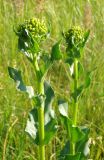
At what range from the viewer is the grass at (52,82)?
2.00 m

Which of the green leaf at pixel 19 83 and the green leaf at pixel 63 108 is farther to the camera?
the green leaf at pixel 63 108

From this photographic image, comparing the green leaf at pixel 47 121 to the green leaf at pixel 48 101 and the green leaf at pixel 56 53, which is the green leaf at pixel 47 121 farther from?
the green leaf at pixel 56 53

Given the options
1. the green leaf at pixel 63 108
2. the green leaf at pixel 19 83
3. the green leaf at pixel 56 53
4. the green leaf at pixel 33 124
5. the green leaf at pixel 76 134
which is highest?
the green leaf at pixel 56 53

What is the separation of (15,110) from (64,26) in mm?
1155

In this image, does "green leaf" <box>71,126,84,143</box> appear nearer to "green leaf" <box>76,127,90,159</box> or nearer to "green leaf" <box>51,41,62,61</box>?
"green leaf" <box>76,127,90,159</box>

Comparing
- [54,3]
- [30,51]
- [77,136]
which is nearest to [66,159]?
[77,136]

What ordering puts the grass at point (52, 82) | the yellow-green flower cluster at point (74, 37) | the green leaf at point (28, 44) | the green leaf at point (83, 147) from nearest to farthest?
the green leaf at point (28, 44) < the yellow-green flower cluster at point (74, 37) < the green leaf at point (83, 147) < the grass at point (52, 82)

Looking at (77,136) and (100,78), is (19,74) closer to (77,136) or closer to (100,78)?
(77,136)

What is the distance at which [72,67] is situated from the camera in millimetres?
1523

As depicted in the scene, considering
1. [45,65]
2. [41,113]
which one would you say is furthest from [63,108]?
[45,65]

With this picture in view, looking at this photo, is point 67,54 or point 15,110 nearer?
point 67,54

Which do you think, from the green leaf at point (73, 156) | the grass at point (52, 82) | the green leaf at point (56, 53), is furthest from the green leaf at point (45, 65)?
the green leaf at point (73, 156)

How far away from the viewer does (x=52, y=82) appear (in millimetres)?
2518

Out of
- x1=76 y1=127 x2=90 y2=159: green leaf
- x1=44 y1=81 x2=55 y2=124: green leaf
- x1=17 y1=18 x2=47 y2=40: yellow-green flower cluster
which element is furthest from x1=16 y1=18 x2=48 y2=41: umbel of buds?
x1=76 y1=127 x2=90 y2=159: green leaf
